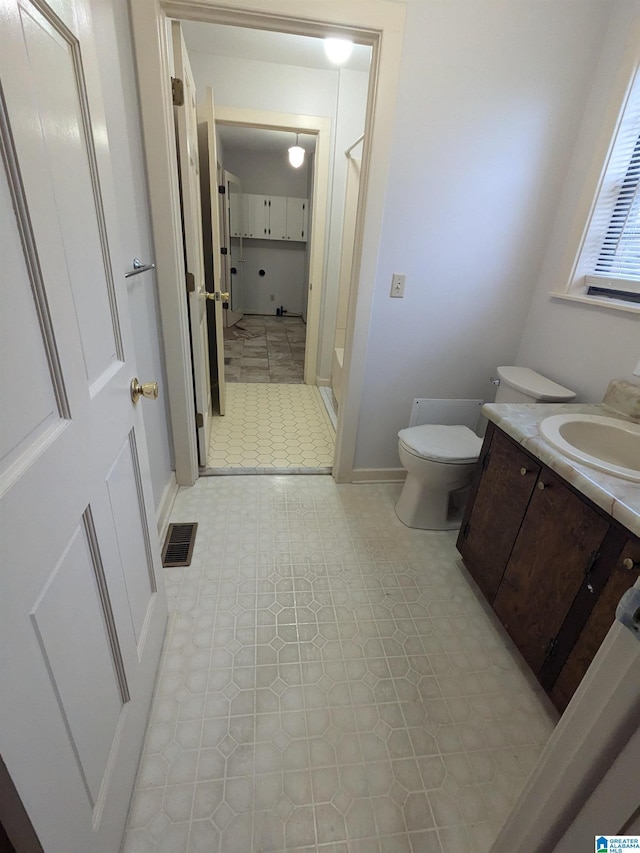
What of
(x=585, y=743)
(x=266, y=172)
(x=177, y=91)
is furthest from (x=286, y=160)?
(x=585, y=743)

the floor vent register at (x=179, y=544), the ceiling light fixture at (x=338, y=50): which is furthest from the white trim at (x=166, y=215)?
the ceiling light fixture at (x=338, y=50)

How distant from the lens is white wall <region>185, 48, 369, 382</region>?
269 cm

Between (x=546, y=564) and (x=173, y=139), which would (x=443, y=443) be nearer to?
(x=546, y=564)

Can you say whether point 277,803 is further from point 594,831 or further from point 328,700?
point 594,831

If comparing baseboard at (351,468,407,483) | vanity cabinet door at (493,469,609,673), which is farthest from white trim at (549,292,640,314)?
baseboard at (351,468,407,483)

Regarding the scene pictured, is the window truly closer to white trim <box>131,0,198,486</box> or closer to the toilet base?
the toilet base

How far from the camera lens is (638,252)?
157cm

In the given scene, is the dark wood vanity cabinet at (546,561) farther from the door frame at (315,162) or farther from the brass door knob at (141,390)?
the door frame at (315,162)

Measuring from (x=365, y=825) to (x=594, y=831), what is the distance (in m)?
0.77

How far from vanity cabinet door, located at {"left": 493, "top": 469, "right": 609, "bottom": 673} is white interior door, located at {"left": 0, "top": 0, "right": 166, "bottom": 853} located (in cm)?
118

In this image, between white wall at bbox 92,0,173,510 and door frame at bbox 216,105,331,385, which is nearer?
white wall at bbox 92,0,173,510

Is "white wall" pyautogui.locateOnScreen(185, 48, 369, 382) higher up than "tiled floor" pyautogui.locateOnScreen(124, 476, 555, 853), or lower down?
higher up

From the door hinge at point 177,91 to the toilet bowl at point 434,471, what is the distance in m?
1.74

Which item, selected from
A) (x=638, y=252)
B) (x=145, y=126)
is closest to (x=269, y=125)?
(x=145, y=126)
